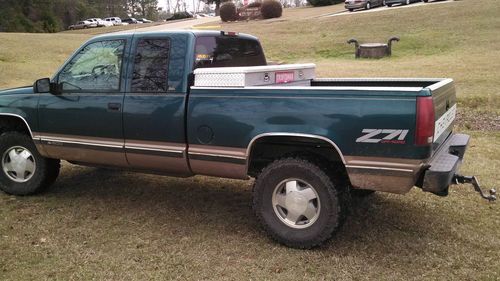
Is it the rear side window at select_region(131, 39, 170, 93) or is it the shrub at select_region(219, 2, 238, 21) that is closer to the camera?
the rear side window at select_region(131, 39, 170, 93)

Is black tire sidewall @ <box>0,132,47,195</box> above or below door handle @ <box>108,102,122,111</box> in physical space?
below

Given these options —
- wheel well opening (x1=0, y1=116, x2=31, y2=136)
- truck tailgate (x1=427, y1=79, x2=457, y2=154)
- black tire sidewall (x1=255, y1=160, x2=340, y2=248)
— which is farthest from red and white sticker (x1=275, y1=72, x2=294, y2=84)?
wheel well opening (x1=0, y1=116, x2=31, y2=136)

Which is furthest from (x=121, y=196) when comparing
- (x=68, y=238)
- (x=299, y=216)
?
(x=299, y=216)

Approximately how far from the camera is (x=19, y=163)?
5508 mm

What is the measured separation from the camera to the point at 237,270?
3.78m

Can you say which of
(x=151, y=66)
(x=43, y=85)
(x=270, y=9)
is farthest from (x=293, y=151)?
(x=270, y=9)

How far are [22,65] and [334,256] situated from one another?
1855 cm

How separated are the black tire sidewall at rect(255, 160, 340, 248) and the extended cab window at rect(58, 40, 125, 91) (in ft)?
6.03

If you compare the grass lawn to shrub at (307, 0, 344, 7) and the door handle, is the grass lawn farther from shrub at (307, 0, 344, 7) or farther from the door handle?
shrub at (307, 0, 344, 7)

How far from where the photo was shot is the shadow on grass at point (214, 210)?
4.26 m


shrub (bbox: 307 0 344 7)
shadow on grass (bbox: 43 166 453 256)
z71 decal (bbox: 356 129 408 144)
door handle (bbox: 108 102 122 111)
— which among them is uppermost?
shrub (bbox: 307 0 344 7)

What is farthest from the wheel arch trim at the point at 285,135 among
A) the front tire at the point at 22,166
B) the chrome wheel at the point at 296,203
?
the front tire at the point at 22,166

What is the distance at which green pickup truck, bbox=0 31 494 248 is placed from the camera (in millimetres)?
3633

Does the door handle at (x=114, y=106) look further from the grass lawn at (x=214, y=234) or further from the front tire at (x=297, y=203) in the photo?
the front tire at (x=297, y=203)
